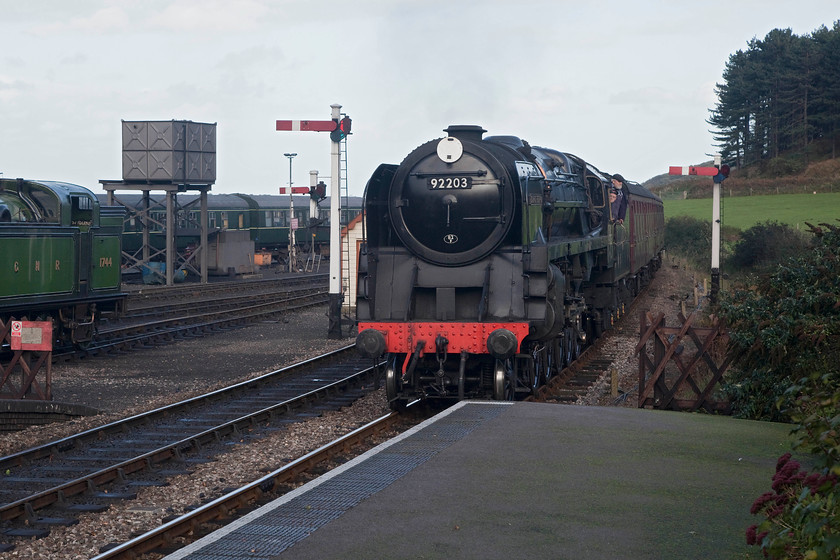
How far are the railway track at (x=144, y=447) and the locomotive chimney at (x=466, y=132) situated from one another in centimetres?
422

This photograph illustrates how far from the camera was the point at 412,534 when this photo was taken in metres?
6.18

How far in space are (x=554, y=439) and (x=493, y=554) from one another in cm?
351

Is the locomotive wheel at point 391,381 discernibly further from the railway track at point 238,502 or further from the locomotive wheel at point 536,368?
the locomotive wheel at point 536,368

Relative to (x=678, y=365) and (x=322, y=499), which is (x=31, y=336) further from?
(x=678, y=365)

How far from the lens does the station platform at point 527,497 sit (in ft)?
19.6

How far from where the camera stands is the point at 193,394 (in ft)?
47.9

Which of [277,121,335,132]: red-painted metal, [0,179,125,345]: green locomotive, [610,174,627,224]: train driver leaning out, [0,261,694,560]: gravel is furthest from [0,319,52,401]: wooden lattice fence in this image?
[610,174,627,224]: train driver leaning out

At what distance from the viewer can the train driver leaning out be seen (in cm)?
2024

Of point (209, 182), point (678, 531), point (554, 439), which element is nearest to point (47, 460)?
point (554, 439)

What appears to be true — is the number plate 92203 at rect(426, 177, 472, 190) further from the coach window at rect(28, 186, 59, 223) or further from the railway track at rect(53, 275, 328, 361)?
the coach window at rect(28, 186, 59, 223)

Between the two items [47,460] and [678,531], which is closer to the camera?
[678,531]

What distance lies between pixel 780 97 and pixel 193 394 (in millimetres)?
80547

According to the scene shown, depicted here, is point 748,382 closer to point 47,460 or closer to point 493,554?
point 493,554

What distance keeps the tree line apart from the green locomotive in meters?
73.7
